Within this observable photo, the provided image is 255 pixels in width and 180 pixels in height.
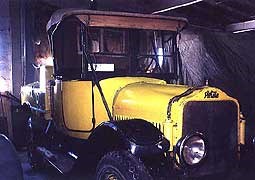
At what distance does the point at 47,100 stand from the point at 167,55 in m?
2.22

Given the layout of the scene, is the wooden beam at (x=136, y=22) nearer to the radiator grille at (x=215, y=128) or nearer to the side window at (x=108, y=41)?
the side window at (x=108, y=41)

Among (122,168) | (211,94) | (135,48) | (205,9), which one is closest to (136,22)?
(135,48)

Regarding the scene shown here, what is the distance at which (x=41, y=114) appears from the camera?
5.97m

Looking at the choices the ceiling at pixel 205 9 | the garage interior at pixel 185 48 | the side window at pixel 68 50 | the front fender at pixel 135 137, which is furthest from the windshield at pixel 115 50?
the ceiling at pixel 205 9

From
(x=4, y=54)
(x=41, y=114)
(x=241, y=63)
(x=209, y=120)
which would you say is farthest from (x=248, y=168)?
(x=4, y=54)

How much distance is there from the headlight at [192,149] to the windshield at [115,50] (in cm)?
148

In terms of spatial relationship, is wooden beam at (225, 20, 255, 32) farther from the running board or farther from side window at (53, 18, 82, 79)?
the running board

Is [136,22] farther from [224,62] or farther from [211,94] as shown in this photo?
[224,62]

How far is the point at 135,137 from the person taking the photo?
307 centimetres

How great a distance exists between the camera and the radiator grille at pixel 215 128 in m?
3.27

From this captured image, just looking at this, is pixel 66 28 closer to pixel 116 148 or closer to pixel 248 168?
pixel 116 148

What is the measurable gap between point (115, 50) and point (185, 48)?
296 centimetres

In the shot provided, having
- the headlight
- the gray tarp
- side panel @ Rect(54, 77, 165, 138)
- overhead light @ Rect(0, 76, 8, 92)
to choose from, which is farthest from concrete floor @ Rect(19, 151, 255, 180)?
overhead light @ Rect(0, 76, 8, 92)

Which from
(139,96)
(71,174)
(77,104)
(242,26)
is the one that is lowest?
(71,174)
